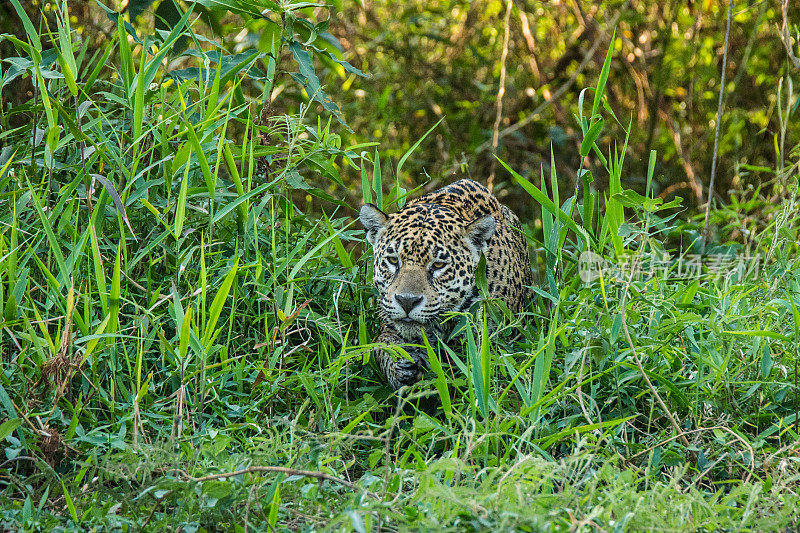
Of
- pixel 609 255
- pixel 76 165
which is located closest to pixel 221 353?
pixel 76 165

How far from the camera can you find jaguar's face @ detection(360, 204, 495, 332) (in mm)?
3794

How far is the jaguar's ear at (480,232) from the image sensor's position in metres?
4.04

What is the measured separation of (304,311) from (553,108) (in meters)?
5.40

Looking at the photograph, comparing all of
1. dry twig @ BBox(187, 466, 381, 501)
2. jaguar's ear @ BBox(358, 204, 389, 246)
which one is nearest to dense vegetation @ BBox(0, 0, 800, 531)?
dry twig @ BBox(187, 466, 381, 501)

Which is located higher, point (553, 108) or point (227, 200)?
point (227, 200)

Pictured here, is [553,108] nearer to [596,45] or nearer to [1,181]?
[596,45]

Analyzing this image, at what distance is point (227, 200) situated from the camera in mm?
3826

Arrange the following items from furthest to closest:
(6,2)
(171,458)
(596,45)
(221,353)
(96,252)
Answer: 1. (596,45)
2. (6,2)
3. (221,353)
4. (96,252)
5. (171,458)

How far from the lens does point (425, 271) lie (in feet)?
12.8
